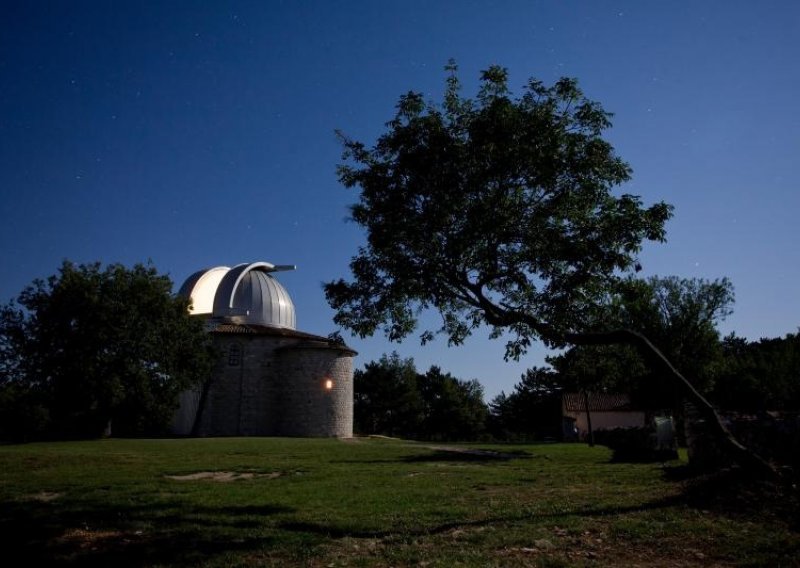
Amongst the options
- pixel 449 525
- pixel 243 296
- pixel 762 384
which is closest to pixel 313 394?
pixel 243 296

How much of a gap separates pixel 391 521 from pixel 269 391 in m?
39.1

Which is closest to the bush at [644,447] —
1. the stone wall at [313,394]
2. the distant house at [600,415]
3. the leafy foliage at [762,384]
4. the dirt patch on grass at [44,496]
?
the dirt patch on grass at [44,496]

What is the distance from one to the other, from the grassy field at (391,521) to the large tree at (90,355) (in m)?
23.3

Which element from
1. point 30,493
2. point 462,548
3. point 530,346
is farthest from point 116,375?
point 462,548

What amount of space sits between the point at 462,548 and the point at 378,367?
6683 centimetres

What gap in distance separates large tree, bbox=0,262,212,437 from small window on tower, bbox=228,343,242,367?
6209 millimetres

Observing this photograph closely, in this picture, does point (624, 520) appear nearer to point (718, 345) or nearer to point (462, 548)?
point (462, 548)

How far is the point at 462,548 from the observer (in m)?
7.36

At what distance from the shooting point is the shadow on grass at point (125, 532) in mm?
7242

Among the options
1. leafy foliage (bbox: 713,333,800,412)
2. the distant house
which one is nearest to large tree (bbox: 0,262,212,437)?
the distant house

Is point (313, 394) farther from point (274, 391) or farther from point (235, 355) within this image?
point (235, 355)

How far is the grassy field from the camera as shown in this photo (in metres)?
7.13

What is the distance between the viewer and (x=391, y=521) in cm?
917

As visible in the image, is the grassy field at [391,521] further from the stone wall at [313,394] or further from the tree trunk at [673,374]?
the stone wall at [313,394]
